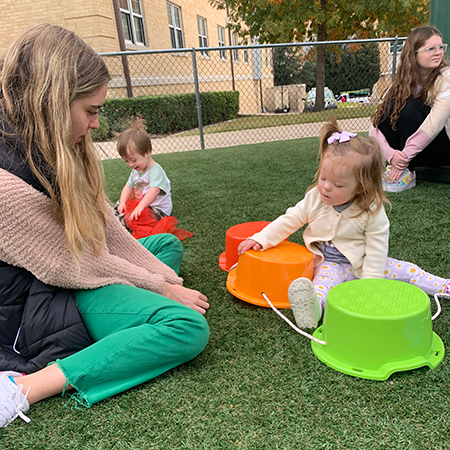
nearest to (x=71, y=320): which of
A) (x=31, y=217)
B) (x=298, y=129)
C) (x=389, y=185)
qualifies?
(x=31, y=217)

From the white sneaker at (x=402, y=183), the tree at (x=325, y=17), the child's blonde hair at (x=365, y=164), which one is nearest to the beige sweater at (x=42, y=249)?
the child's blonde hair at (x=365, y=164)

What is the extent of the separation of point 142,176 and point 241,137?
5.63 metres

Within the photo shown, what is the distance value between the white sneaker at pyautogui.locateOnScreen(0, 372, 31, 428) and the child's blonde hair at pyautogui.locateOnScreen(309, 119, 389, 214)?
1.49 meters

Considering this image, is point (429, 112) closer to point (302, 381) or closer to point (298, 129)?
point (302, 381)

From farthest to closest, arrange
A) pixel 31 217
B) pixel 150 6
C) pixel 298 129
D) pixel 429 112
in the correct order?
1. pixel 150 6
2. pixel 298 129
3. pixel 429 112
4. pixel 31 217

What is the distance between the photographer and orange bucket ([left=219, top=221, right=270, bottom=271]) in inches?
84.7

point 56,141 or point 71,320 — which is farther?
point 71,320

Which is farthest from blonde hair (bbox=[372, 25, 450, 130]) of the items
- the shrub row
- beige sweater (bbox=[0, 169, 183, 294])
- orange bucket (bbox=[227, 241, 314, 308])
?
the shrub row

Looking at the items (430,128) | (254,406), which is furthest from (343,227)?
(430,128)

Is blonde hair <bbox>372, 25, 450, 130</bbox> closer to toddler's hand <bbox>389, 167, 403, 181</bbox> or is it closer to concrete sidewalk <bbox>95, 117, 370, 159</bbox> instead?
toddler's hand <bbox>389, 167, 403, 181</bbox>

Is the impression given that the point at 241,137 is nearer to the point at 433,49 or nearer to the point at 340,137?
the point at 433,49

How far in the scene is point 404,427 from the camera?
1.15 m

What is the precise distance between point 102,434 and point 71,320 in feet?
1.31

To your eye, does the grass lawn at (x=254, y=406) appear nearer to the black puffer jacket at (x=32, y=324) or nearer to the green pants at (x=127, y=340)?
the green pants at (x=127, y=340)
